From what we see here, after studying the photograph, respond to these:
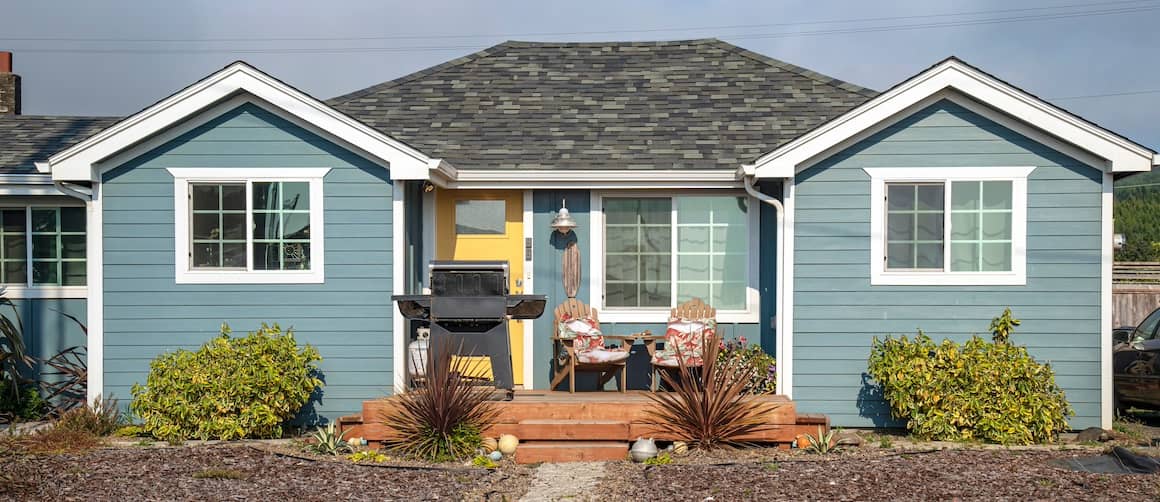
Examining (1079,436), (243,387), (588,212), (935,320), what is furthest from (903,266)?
(243,387)

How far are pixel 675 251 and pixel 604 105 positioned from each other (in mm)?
2131

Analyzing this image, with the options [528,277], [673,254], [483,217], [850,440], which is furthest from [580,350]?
[850,440]

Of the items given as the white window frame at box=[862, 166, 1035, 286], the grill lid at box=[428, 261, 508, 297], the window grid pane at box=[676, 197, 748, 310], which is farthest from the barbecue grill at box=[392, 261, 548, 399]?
the white window frame at box=[862, 166, 1035, 286]

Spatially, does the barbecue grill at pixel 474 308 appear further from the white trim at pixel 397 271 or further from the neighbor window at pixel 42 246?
the neighbor window at pixel 42 246

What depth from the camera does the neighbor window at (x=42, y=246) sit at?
10.7m

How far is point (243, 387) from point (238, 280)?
1178 millimetres

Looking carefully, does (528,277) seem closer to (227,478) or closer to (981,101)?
(227,478)

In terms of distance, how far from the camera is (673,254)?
10.5 m

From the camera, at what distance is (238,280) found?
947 cm

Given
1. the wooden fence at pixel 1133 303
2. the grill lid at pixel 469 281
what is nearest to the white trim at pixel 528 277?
the grill lid at pixel 469 281

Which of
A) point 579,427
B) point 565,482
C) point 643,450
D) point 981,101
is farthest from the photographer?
point 981,101

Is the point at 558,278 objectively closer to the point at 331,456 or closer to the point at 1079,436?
the point at 331,456

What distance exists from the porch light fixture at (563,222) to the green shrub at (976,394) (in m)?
3.32

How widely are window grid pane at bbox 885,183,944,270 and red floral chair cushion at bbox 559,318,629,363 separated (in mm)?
2609
